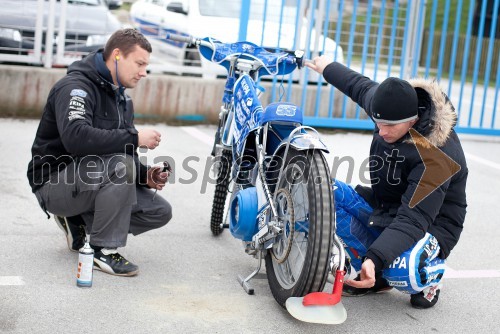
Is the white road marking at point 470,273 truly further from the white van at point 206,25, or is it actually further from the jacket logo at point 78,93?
the white van at point 206,25

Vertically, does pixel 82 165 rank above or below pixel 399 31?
below

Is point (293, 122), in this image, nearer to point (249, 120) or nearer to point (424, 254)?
point (249, 120)

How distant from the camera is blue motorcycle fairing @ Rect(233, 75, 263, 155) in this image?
183 inches

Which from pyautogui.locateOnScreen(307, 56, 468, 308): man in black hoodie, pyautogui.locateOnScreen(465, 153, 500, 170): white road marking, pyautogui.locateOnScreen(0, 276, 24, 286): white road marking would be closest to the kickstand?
pyautogui.locateOnScreen(307, 56, 468, 308): man in black hoodie

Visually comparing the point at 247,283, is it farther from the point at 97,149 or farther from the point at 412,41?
the point at 412,41

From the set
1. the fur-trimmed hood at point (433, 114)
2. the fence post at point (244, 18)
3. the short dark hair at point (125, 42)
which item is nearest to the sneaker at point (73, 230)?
the short dark hair at point (125, 42)

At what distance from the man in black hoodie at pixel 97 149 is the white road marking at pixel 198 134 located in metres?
3.89

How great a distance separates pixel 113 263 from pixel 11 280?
552 mm

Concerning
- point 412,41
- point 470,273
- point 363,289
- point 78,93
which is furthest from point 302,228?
point 412,41

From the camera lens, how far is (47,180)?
468cm

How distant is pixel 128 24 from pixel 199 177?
316 cm

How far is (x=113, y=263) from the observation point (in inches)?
183

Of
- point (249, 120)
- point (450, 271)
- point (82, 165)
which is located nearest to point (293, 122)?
point (249, 120)

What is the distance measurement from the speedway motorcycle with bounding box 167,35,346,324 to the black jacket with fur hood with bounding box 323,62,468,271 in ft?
1.12
